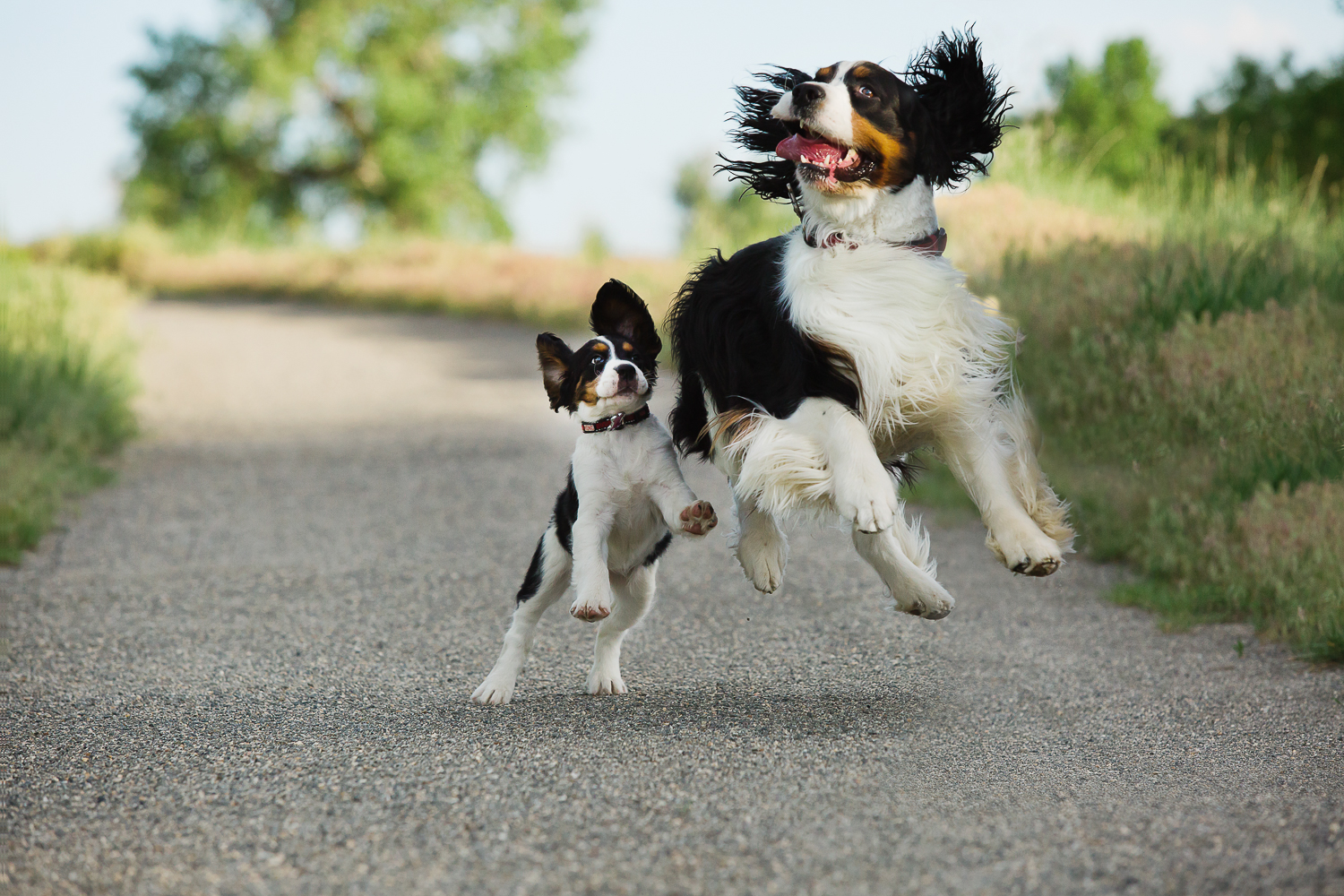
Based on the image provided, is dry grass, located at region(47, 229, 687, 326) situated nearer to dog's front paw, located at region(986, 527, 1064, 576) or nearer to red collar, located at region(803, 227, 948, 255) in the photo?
red collar, located at region(803, 227, 948, 255)

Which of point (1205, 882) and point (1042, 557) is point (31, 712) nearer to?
point (1042, 557)

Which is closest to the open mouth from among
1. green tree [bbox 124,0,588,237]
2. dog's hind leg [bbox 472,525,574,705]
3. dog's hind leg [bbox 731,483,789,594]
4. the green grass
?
dog's hind leg [bbox 731,483,789,594]

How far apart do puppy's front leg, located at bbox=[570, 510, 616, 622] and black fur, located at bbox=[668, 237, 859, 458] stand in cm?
43

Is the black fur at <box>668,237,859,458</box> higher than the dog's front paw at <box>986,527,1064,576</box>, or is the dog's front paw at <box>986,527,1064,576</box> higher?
the black fur at <box>668,237,859,458</box>

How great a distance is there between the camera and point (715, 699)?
3.96 metres

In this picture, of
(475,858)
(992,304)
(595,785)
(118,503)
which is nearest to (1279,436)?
(992,304)

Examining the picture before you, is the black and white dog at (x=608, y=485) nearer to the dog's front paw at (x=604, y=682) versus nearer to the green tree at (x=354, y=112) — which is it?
the dog's front paw at (x=604, y=682)

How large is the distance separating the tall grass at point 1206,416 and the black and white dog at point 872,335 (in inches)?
68.8

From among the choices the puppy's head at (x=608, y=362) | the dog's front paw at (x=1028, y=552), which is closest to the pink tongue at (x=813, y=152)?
the puppy's head at (x=608, y=362)

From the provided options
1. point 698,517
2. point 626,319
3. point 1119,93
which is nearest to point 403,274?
point 626,319

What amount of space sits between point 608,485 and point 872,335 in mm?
870

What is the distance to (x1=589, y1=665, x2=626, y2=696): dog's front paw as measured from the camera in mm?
4023

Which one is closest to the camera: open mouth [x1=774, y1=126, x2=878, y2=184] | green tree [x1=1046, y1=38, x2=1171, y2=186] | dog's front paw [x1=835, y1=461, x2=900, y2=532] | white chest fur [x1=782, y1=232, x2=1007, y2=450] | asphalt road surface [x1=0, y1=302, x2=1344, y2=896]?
asphalt road surface [x1=0, y1=302, x2=1344, y2=896]

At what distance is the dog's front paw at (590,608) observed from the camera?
335 cm
